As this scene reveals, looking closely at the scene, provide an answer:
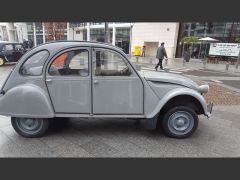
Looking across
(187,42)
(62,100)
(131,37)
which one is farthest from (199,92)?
(131,37)

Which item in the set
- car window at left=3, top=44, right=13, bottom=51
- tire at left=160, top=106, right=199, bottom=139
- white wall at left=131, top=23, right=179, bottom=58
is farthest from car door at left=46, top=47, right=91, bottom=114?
white wall at left=131, top=23, right=179, bottom=58

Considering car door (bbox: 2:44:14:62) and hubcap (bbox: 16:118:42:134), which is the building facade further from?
hubcap (bbox: 16:118:42:134)

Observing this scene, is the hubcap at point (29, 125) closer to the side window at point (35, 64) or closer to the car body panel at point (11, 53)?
the side window at point (35, 64)

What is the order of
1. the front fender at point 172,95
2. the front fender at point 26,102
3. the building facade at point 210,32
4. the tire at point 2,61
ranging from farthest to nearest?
the building facade at point 210,32
the tire at point 2,61
the front fender at point 172,95
the front fender at point 26,102

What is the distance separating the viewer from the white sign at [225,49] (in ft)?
58.5

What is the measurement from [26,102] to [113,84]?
157 cm

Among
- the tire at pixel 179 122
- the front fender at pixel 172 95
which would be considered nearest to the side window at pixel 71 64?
the front fender at pixel 172 95

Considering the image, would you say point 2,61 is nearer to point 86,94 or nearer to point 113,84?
point 86,94

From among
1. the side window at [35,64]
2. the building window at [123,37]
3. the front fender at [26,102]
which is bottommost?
the front fender at [26,102]

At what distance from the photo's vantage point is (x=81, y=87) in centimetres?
347

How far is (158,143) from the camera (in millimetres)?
3553

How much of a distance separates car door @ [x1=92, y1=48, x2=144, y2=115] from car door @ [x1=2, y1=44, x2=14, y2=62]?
12.8m

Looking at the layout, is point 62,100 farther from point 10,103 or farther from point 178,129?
point 178,129

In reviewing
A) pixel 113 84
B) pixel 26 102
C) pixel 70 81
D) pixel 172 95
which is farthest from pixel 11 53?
pixel 172 95
